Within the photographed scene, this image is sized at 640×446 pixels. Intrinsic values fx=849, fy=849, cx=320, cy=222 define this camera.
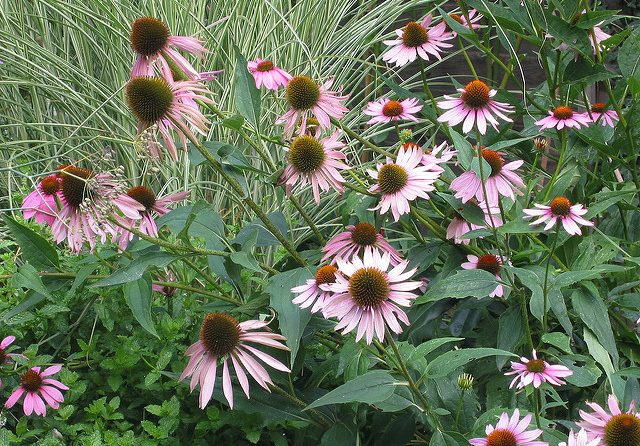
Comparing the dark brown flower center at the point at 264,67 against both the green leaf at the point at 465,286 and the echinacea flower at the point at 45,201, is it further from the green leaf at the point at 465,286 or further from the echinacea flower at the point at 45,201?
the green leaf at the point at 465,286

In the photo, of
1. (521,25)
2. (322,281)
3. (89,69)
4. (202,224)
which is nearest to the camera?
(322,281)

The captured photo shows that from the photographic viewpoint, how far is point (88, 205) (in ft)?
3.52

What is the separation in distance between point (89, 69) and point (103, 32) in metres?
0.19

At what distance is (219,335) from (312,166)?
0.87 feet

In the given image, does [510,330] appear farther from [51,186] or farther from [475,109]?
[51,186]

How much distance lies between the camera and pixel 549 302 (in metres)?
1.12

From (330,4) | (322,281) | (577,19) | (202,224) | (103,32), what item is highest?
(330,4)

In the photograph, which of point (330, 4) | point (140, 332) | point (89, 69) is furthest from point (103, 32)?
point (140, 332)

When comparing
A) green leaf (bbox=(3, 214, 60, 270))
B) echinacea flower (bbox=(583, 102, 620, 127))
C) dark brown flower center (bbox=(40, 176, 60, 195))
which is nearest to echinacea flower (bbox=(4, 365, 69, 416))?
green leaf (bbox=(3, 214, 60, 270))

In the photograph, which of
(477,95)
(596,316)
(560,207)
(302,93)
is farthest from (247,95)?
(596,316)

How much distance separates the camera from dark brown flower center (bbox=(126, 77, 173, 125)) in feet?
3.29

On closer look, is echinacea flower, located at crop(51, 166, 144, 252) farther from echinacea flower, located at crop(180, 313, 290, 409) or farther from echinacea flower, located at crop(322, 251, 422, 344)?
echinacea flower, located at crop(322, 251, 422, 344)

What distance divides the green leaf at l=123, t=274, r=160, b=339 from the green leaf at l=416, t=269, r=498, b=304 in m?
0.33

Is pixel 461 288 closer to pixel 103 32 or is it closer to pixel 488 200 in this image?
pixel 488 200
